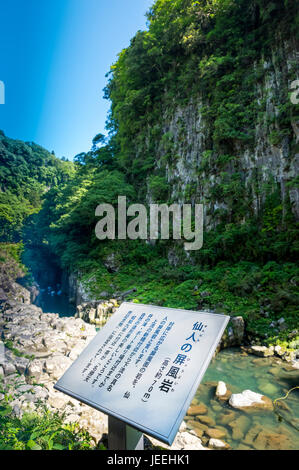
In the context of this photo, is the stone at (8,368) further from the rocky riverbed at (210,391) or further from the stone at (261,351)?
the stone at (261,351)

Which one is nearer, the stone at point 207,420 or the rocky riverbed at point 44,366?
the rocky riverbed at point 44,366

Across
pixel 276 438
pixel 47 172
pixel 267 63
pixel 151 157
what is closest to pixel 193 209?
pixel 151 157

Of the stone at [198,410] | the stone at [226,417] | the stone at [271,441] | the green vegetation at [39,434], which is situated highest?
the green vegetation at [39,434]

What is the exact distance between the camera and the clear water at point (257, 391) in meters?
2.89

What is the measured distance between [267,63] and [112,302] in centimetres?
1118

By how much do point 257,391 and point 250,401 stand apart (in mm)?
470

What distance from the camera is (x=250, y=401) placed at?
359 cm

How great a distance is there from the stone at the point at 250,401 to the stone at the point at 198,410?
1.34ft

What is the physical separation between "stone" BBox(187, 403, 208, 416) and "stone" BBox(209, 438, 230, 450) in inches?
24.1

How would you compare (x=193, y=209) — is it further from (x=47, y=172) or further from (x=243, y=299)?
(x=47, y=172)

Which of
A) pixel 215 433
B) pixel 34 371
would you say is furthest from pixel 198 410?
pixel 34 371

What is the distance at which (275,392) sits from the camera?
3.87m

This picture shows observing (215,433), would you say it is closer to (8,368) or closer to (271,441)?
(271,441)

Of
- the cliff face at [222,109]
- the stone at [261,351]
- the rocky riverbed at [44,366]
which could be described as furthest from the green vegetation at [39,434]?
the cliff face at [222,109]
